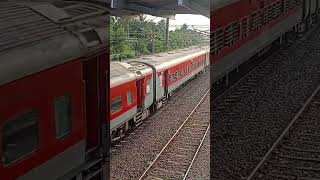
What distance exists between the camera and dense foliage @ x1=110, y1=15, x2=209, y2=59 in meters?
1.37

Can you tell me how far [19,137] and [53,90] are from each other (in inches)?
11.5

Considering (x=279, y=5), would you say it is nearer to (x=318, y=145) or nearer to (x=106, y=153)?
(x=318, y=145)

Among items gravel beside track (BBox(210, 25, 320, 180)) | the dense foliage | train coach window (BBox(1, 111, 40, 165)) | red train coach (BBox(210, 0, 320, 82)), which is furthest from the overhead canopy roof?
gravel beside track (BBox(210, 25, 320, 180))

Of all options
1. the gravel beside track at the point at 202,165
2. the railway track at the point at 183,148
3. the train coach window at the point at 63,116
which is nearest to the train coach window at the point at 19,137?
the train coach window at the point at 63,116

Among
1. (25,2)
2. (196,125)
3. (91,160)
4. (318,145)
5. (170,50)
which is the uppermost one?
(25,2)

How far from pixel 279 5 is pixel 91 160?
5846 mm

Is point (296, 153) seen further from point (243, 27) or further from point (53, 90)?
point (53, 90)

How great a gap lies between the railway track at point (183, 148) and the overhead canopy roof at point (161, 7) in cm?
38

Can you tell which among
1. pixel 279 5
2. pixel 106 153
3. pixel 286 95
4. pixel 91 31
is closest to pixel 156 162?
pixel 106 153

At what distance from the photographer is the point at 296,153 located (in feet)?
14.2

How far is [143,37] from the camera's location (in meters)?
1.39

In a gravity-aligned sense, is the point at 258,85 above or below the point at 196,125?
below

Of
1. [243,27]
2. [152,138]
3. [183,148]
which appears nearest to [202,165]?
[183,148]

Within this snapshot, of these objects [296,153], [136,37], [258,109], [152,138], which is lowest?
[296,153]
